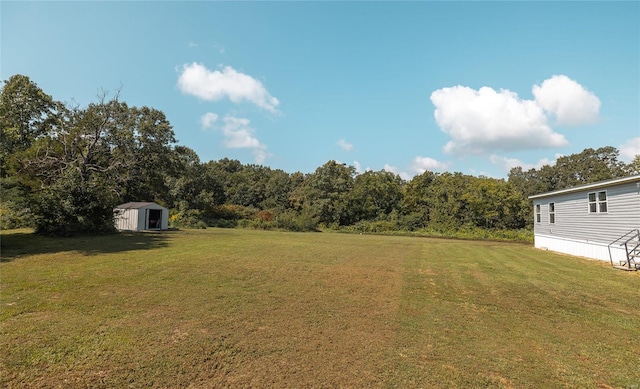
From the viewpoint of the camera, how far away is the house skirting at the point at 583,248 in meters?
12.0

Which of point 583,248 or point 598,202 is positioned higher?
point 598,202

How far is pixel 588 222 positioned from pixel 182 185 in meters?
40.6

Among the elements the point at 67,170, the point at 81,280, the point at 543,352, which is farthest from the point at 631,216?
the point at 67,170

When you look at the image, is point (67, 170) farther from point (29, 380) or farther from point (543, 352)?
point (543, 352)

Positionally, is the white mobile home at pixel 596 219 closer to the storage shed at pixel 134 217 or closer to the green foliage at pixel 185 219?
the storage shed at pixel 134 217

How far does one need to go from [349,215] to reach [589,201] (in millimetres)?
33133

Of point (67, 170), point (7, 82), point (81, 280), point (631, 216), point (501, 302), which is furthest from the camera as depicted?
point (7, 82)

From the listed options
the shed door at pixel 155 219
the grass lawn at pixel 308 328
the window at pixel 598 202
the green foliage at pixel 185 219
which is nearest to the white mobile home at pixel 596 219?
the window at pixel 598 202

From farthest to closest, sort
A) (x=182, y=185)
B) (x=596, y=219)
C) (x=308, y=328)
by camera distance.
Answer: (x=182, y=185)
(x=596, y=219)
(x=308, y=328)

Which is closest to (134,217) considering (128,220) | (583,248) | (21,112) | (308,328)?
(128,220)

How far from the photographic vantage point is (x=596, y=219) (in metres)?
13.6

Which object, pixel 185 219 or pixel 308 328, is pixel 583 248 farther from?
pixel 185 219

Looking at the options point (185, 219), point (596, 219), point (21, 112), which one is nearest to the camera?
point (596, 219)

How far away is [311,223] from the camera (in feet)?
129
